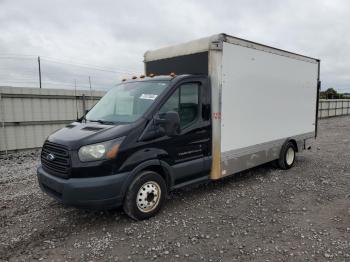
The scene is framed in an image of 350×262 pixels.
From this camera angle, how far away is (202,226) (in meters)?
4.18

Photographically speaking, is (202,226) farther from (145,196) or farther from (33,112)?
(33,112)

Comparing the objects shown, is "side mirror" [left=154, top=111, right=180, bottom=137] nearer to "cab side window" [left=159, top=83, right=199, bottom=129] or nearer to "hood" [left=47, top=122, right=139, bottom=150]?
"cab side window" [left=159, top=83, right=199, bottom=129]

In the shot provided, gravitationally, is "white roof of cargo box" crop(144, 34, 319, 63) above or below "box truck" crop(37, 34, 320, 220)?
above

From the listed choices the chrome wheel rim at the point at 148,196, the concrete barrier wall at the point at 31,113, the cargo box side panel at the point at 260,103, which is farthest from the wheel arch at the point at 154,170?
the concrete barrier wall at the point at 31,113

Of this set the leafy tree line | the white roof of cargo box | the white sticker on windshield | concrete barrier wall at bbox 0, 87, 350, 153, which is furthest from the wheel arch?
the leafy tree line

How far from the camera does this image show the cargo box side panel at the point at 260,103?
5355 mm

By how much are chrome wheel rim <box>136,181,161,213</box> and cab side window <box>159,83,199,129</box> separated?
1.11 metres

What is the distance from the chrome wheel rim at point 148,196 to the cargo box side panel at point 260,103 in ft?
5.19

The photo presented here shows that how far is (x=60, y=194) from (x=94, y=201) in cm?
53

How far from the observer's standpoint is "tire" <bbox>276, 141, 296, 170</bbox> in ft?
23.4

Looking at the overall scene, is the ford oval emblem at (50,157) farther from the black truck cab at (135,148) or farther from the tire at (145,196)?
the tire at (145,196)

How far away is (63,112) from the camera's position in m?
10.3

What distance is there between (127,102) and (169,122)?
1.00 meters

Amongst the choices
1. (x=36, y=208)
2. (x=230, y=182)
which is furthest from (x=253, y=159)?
(x=36, y=208)
